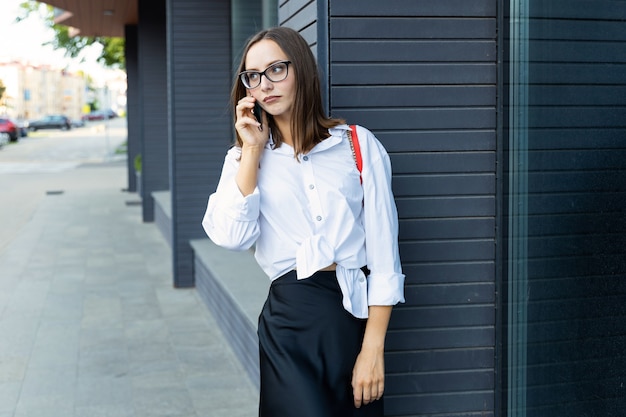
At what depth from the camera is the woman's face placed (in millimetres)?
2602

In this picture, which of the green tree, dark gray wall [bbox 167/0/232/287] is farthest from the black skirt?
the green tree

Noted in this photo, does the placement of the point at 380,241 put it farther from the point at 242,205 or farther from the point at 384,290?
the point at 242,205

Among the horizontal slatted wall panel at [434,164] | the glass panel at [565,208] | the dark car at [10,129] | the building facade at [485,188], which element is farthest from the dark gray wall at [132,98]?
the dark car at [10,129]

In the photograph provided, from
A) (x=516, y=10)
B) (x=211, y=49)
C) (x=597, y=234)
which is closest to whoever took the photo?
(x=597, y=234)

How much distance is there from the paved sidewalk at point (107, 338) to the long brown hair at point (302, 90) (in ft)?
8.81

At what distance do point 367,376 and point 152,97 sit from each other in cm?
1124

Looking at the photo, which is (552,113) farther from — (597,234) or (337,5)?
(337,5)

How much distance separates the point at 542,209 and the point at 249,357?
277 cm

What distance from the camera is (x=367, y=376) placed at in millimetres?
2582

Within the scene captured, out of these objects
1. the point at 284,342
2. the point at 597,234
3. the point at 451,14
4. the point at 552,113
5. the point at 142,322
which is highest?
the point at 451,14

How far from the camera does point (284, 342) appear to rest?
261 centimetres

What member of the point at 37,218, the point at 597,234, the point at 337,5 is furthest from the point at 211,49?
the point at 37,218

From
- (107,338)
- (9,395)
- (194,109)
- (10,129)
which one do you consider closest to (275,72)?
(9,395)

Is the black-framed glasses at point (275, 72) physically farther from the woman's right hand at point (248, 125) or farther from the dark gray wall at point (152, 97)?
the dark gray wall at point (152, 97)
